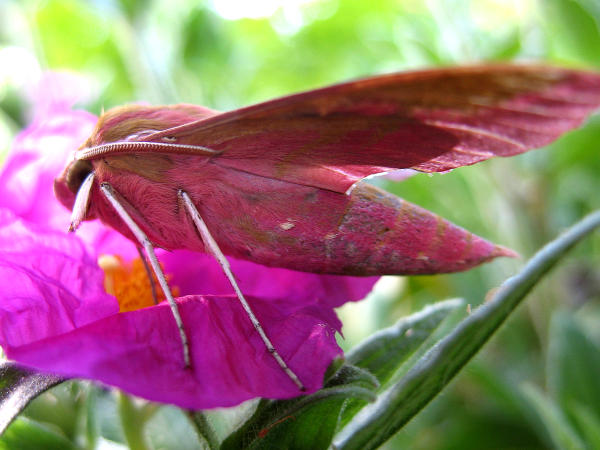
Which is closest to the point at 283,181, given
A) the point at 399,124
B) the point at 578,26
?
the point at 399,124

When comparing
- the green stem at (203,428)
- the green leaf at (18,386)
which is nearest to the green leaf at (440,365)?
the green stem at (203,428)

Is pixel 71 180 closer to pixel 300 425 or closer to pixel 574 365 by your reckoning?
pixel 300 425

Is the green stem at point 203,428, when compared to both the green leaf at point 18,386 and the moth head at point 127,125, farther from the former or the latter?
the moth head at point 127,125

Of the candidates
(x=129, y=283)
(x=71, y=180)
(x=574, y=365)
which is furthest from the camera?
(x=574, y=365)

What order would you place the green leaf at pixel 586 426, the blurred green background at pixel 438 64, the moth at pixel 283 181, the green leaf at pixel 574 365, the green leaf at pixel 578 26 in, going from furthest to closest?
the green leaf at pixel 578 26, the blurred green background at pixel 438 64, the green leaf at pixel 574 365, the green leaf at pixel 586 426, the moth at pixel 283 181

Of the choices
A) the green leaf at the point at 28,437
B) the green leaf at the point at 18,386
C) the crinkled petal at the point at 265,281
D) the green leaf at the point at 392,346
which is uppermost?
the green leaf at the point at 18,386

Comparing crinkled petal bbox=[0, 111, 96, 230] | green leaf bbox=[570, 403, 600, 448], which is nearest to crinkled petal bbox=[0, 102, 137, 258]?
crinkled petal bbox=[0, 111, 96, 230]

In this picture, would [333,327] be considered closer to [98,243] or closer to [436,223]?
[436,223]

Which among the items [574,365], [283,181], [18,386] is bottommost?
[574,365]
